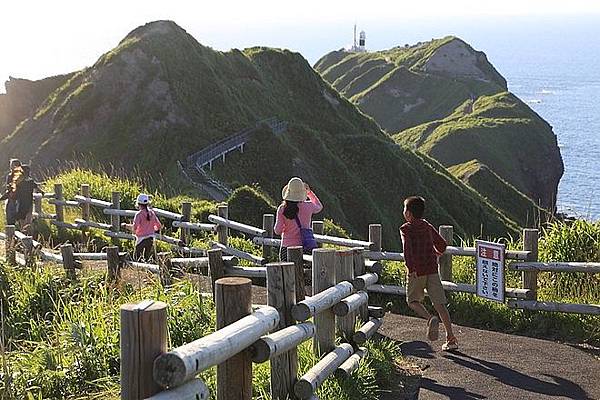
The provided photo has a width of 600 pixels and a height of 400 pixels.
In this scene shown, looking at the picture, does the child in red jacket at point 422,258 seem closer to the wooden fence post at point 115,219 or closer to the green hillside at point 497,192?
the wooden fence post at point 115,219

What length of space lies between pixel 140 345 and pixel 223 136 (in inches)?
1857

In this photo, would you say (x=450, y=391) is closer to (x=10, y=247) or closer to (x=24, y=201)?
(x=10, y=247)

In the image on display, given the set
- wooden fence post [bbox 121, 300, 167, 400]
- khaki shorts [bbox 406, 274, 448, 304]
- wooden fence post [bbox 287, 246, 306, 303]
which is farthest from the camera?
khaki shorts [bbox 406, 274, 448, 304]

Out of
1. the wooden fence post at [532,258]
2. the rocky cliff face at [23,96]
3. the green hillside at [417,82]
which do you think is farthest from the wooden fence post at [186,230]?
the green hillside at [417,82]

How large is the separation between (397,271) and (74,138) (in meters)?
42.4

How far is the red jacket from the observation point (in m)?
9.21

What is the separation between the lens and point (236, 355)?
4832 mm

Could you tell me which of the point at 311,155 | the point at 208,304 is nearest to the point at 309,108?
the point at 311,155

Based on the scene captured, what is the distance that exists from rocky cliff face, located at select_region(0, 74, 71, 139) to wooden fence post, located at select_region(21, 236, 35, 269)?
63777mm

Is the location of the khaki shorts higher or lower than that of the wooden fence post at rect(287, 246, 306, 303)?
lower

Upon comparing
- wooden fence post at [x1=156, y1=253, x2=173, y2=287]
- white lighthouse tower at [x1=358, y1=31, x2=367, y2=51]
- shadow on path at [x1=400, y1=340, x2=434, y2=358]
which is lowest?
shadow on path at [x1=400, y1=340, x2=434, y2=358]

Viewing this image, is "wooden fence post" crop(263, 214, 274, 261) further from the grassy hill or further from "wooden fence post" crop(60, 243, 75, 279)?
the grassy hill

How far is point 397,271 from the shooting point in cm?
1254

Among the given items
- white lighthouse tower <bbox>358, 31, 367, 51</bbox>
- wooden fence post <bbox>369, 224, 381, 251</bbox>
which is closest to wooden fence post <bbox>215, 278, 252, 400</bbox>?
wooden fence post <bbox>369, 224, 381, 251</bbox>
